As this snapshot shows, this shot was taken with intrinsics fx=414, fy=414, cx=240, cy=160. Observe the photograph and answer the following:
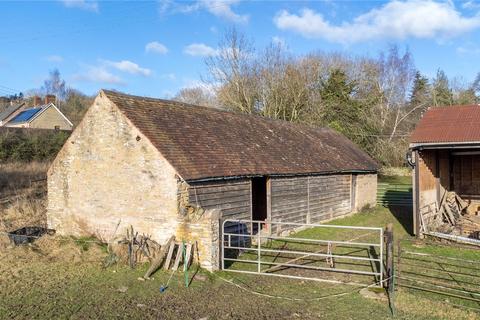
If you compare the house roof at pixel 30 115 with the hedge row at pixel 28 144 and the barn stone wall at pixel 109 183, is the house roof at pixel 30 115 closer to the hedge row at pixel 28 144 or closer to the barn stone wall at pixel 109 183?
the hedge row at pixel 28 144

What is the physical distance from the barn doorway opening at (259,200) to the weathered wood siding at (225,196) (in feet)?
10.8

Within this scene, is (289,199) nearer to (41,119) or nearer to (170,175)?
(170,175)

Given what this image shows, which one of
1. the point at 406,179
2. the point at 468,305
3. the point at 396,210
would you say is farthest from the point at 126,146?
the point at 406,179

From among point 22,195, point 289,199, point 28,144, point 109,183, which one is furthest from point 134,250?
point 28,144

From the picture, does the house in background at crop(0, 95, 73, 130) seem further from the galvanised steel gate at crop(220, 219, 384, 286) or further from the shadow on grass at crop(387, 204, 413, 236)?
the galvanised steel gate at crop(220, 219, 384, 286)

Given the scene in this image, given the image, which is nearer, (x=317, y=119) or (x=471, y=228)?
(x=471, y=228)

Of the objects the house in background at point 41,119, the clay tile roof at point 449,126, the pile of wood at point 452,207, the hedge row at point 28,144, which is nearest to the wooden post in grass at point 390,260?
the clay tile roof at point 449,126

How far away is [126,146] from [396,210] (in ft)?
56.4

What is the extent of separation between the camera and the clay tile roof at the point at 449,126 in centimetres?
1539

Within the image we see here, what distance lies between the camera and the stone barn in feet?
39.2

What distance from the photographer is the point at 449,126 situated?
1642 centimetres

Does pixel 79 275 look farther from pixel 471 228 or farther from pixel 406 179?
pixel 406 179

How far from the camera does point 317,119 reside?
3612cm

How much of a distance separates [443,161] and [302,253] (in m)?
12.3
